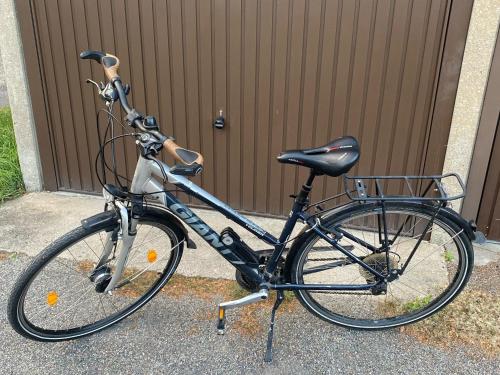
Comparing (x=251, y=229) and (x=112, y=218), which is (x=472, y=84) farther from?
(x=112, y=218)

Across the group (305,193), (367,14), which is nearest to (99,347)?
(305,193)

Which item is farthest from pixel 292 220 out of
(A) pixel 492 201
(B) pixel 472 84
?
(A) pixel 492 201

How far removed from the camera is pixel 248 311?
111 inches

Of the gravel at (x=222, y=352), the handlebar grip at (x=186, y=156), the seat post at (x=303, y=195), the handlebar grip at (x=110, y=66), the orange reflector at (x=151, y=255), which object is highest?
the handlebar grip at (x=110, y=66)

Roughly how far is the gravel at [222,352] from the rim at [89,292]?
0.11 m

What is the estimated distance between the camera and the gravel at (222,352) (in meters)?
2.42

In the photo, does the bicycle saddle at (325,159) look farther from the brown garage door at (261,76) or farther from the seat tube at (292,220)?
the brown garage door at (261,76)

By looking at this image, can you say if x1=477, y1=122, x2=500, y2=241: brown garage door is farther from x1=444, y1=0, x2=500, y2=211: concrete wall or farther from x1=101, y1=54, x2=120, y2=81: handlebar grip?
x1=101, y1=54, x2=120, y2=81: handlebar grip

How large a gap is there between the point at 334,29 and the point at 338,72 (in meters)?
0.30

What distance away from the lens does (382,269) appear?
8.16 ft

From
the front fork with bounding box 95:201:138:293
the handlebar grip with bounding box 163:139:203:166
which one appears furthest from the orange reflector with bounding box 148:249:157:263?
the handlebar grip with bounding box 163:139:203:166

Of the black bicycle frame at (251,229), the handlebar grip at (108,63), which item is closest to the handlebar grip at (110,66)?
the handlebar grip at (108,63)

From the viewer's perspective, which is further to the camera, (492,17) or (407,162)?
(407,162)

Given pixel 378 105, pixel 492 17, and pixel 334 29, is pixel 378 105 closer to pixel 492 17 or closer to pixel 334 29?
pixel 334 29
